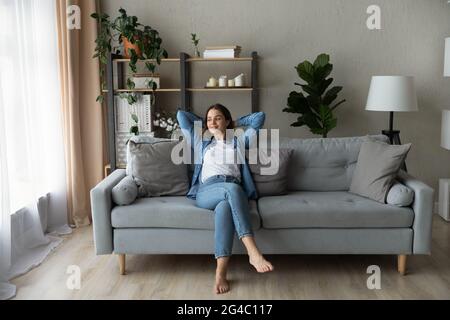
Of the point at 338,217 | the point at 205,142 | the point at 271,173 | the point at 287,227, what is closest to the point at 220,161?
the point at 205,142

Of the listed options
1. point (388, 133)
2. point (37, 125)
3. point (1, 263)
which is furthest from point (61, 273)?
point (388, 133)

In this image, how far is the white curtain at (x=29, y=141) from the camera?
3301 millimetres

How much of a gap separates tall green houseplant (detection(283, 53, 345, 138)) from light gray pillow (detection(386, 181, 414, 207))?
4.08ft

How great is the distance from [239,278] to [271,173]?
0.74 meters

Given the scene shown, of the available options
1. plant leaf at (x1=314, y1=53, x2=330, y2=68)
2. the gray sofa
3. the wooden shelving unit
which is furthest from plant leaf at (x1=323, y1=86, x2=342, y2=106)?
the gray sofa

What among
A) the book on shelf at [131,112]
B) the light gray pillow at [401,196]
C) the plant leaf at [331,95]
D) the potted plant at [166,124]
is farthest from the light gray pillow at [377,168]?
the book on shelf at [131,112]

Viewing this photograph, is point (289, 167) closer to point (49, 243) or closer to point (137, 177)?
point (137, 177)

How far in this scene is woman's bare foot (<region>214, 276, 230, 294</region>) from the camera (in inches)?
119

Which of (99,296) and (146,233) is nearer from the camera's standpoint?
(99,296)

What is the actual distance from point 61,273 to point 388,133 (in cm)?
278

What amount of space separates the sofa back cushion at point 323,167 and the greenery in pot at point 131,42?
4.78 feet

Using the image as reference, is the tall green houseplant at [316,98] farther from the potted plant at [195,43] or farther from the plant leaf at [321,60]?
the potted plant at [195,43]

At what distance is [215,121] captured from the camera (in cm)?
356

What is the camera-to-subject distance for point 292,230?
10.5 ft
